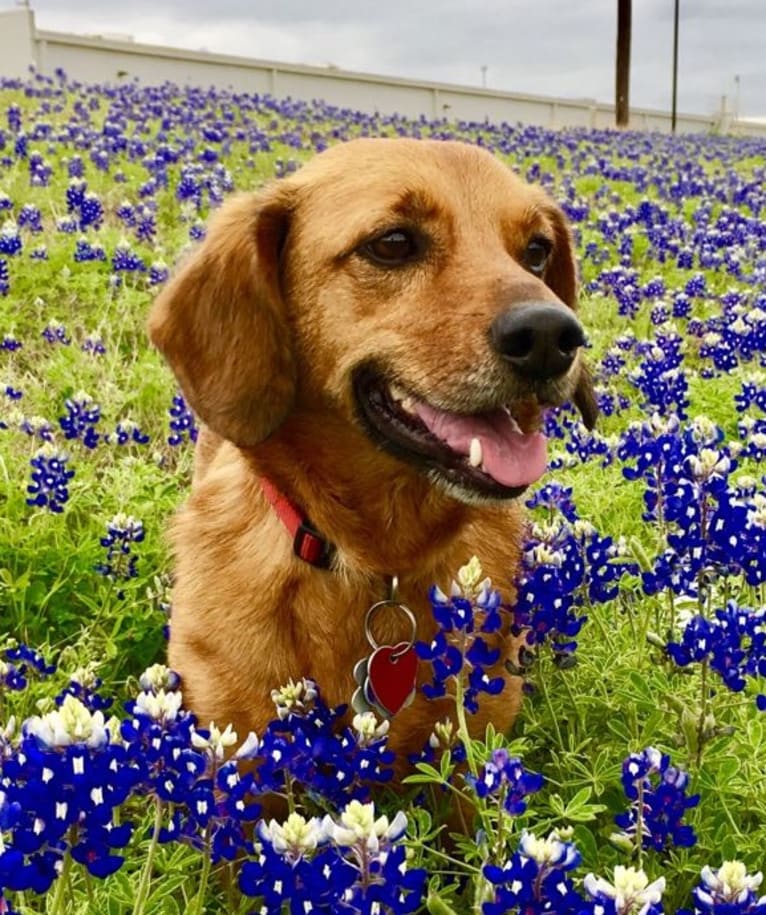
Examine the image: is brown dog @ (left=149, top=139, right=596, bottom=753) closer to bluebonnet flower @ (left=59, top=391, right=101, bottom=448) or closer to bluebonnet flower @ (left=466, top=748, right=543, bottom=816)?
bluebonnet flower @ (left=466, top=748, right=543, bottom=816)

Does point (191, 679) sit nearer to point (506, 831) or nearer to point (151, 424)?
point (506, 831)

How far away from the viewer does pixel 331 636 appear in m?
2.65

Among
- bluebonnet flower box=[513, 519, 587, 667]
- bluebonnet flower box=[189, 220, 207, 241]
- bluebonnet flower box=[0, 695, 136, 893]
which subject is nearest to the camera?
bluebonnet flower box=[0, 695, 136, 893]

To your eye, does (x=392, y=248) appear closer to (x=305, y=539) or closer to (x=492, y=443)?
(x=492, y=443)

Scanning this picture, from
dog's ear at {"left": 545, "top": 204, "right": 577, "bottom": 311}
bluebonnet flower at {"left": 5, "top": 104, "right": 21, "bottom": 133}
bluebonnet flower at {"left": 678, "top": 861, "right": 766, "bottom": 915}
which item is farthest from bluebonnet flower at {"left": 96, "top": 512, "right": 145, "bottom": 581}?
bluebonnet flower at {"left": 5, "top": 104, "right": 21, "bottom": 133}

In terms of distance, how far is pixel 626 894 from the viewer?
1541 mm

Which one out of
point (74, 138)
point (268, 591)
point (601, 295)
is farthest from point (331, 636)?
point (74, 138)

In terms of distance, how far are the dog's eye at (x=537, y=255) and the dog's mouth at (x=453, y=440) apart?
513 mm

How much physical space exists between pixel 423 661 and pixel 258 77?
26762 mm

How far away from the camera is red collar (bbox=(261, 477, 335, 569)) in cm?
269

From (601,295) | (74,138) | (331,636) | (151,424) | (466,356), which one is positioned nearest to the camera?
(466,356)

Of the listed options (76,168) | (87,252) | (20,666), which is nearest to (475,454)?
(20,666)

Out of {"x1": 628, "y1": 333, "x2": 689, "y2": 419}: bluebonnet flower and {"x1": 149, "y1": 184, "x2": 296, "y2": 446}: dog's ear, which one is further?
{"x1": 628, "y1": 333, "x2": 689, "y2": 419}: bluebonnet flower

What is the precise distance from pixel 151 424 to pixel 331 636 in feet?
8.70
